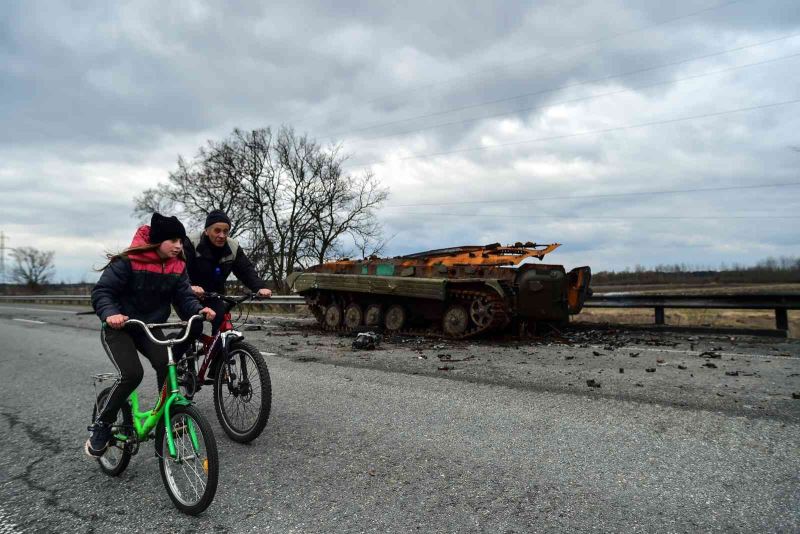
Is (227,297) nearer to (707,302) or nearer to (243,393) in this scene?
(243,393)

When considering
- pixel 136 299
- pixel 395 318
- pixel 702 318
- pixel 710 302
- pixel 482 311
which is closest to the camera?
pixel 136 299

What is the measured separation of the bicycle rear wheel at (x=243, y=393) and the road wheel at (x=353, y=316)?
9.29 metres

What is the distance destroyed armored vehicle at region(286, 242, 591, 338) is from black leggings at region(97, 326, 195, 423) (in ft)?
26.3

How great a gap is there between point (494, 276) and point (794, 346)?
5.03 metres

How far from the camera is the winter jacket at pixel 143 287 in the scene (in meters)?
3.83

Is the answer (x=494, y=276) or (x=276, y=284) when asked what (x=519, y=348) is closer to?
(x=494, y=276)

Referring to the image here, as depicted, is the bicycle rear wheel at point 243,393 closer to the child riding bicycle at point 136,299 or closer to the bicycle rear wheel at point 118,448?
the child riding bicycle at point 136,299

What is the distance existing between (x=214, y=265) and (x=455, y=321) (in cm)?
724

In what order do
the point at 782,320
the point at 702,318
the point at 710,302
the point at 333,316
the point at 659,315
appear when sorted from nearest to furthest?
the point at 782,320 < the point at 710,302 < the point at 659,315 < the point at 333,316 < the point at 702,318

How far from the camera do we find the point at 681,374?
278 inches

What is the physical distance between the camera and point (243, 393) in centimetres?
459

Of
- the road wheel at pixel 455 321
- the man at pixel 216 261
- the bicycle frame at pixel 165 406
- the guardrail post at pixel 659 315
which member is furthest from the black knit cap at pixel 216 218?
the guardrail post at pixel 659 315

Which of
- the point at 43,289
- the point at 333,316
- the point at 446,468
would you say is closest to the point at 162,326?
the point at 446,468

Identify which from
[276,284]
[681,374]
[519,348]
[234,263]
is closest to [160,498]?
[234,263]
